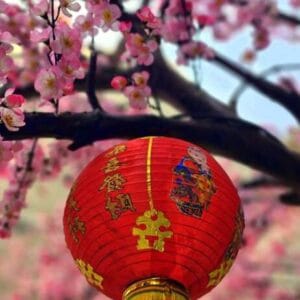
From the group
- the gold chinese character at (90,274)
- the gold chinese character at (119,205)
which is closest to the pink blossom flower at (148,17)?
the gold chinese character at (119,205)

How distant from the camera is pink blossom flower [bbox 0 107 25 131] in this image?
222 centimetres

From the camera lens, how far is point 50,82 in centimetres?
243

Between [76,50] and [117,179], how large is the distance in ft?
1.68

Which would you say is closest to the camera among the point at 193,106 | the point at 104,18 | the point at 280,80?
the point at 104,18

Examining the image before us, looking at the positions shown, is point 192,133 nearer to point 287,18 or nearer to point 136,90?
point 136,90

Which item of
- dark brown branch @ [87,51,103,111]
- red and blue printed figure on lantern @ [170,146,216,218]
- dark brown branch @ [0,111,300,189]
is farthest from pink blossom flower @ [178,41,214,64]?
red and blue printed figure on lantern @ [170,146,216,218]

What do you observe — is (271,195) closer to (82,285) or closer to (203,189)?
(82,285)

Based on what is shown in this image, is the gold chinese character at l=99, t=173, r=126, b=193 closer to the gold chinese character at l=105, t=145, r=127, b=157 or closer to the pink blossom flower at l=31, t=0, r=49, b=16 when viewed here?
the gold chinese character at l=105, t=145, r=127, b=157

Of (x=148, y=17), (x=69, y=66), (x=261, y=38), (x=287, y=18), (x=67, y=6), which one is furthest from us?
(x=287, y=18)

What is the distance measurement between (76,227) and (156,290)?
0.31 metres

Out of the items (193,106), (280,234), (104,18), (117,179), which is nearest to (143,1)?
(193,106)

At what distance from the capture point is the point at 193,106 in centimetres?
375

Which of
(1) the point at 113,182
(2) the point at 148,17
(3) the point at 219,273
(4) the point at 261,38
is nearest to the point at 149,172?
(1) the point at 113,182

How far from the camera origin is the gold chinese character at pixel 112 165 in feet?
7.43
